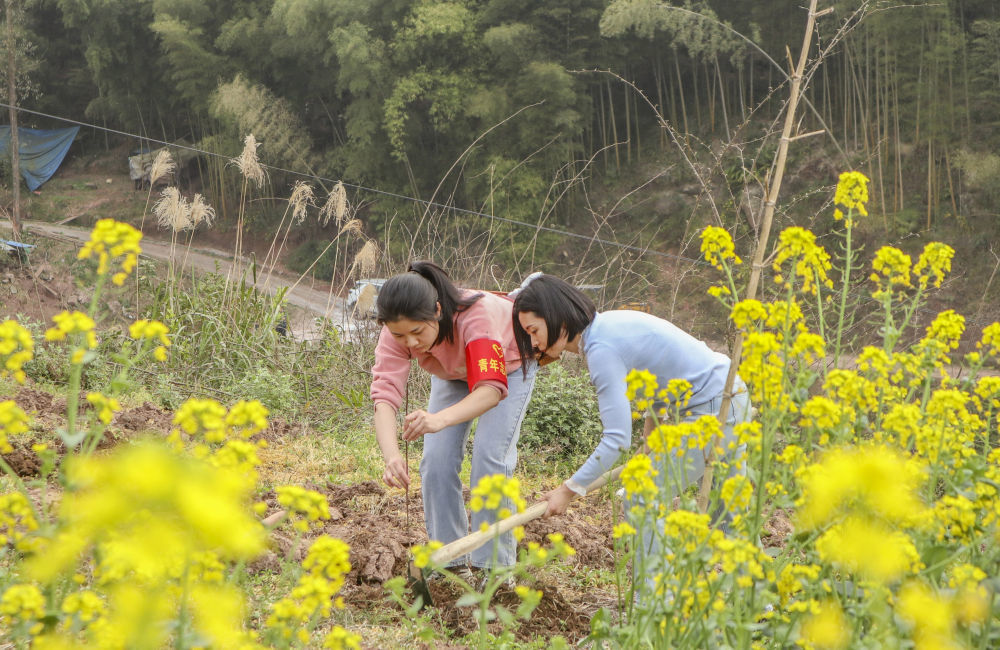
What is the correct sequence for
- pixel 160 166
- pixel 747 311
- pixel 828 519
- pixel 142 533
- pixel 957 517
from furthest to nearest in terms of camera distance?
1. pixel 160 166
2. pixel 747 311
3. pixel 957 517
4. pixel 828 519
5. pixel 142 533

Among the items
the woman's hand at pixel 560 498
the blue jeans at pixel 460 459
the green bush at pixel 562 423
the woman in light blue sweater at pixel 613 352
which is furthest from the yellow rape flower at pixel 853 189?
the green bush at pixel 562 423

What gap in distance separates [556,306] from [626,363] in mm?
272

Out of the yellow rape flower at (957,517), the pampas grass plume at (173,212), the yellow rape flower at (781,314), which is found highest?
the yellow rape flower at (781,314)

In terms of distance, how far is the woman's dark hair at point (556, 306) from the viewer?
272 centimetres

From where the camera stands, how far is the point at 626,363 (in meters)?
2.75

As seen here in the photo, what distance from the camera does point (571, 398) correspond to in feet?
17.4

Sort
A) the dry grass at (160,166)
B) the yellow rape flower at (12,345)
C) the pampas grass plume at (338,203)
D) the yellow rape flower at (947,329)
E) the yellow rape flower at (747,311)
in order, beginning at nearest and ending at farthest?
the yellow rape flower at (12,345), the yellow rape flower at (747,311), the yellow rape flower at (947,329), the pampas grass plume at (338,203), the dry grass at (160,166)

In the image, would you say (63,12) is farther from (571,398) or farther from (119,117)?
(571,398)

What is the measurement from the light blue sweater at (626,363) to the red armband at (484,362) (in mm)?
261

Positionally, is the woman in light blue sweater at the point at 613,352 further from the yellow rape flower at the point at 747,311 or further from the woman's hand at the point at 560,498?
the yellow rape flower at the point at 747,311

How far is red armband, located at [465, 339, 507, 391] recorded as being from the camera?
275cm

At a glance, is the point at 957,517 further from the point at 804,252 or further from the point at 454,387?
the point at 454,387

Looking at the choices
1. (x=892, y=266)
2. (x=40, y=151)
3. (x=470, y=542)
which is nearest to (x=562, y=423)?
(x=470, y=542)

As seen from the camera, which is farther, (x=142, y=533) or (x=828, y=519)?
(x=828, y=519)
